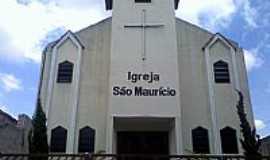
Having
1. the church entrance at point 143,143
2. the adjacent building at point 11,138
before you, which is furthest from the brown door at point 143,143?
the adjacent building at point 11,138

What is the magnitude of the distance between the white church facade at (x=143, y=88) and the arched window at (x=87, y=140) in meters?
0.04

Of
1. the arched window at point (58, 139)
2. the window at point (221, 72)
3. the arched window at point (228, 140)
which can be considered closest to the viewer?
the arched window at point (58, 139)

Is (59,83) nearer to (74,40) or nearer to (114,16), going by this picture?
(74,40)

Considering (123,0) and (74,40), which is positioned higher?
(123,0)

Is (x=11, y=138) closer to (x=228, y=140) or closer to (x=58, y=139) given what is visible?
(x=58, y=139)

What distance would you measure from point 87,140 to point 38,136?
2657mm

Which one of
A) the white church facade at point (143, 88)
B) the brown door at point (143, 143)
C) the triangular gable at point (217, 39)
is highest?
the triangular gable at point (217, 39)

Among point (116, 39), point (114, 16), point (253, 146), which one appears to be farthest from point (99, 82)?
point (253, 146)

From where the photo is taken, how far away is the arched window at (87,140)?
13.3 metres

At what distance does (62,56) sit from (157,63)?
15.5 ft

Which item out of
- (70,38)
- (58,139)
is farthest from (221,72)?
(58,139)

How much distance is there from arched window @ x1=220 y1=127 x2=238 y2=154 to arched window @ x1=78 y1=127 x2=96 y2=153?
5.56m

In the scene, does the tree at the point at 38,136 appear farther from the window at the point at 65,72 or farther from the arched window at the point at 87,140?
the window at the point at 65,72

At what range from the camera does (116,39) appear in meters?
13.8
